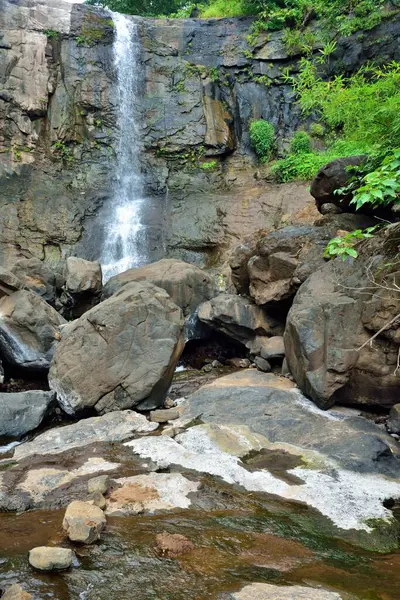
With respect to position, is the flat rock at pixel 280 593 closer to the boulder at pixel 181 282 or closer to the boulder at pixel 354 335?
the boulder at pixel 354 335

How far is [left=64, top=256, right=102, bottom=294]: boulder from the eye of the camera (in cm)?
1334

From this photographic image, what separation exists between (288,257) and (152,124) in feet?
43.7

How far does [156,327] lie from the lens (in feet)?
27.7

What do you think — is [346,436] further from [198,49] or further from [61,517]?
[198,49]

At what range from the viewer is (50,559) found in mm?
3471

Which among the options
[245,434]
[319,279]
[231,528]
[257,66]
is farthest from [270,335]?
[257,66]

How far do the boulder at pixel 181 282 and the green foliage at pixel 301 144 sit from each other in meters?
9.28

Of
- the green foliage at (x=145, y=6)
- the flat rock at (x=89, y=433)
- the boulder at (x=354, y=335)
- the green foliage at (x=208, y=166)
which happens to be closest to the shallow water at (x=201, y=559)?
the flat rock at (x=89, y=433)

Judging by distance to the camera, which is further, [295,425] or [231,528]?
[295,425]

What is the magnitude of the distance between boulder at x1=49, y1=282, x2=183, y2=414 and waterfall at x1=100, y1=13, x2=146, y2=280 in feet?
30.2

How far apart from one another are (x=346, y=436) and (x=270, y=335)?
4492mm

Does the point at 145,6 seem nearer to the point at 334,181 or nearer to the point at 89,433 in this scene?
the point at 334,181

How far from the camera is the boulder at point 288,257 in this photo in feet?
32.6

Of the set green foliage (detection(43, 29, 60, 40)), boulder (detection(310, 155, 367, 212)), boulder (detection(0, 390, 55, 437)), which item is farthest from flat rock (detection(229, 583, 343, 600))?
green foliage (detection(43, 29, 60, 40))
